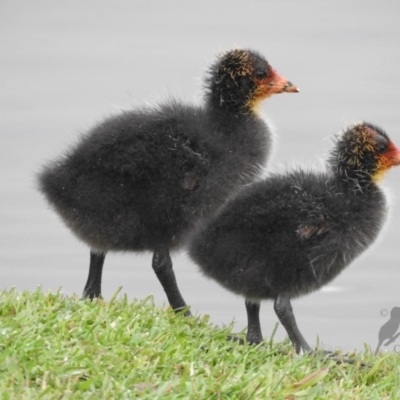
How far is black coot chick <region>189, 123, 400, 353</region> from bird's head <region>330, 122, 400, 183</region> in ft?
0.07

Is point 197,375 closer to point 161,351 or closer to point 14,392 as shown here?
point 161,351

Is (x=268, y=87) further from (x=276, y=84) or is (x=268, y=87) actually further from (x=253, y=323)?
(x=253, y=323)

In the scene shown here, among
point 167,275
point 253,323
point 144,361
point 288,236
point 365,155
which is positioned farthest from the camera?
point 167,275

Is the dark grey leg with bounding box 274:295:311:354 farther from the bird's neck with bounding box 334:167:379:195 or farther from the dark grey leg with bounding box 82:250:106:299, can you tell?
the dark grey leg with bounding box 82:250:106:299

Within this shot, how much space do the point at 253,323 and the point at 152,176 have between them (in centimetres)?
115

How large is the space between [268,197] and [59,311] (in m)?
1.49

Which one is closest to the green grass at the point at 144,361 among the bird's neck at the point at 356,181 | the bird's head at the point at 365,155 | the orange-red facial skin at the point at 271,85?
the bird's neck at the point at 356,181

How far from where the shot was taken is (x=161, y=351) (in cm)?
443

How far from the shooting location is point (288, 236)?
559cm

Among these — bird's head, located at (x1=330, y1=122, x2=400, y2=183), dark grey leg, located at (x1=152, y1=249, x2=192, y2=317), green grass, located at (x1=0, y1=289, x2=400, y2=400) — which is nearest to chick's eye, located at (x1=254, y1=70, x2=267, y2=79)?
bird's head, located at (x1=330, y1=122, x2=400, y2=183)

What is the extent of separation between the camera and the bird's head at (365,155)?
590 cm

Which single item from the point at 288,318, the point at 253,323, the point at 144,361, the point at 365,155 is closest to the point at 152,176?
the point at 253,323

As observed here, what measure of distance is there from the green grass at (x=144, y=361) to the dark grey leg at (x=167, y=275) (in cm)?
53

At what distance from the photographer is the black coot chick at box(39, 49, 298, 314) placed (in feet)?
19.4
